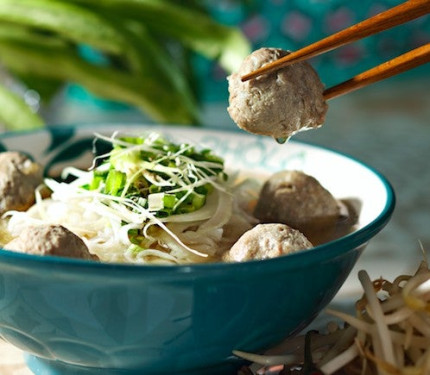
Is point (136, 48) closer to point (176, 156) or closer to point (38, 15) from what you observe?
point (38, 15)

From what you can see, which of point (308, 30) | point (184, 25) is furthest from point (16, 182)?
point (308, 30)

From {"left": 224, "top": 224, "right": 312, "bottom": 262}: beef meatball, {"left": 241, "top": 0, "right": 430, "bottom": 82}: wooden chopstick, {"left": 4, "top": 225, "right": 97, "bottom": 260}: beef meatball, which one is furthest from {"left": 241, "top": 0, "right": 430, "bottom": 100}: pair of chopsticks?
{"left": 4, "top": 225, "right": 97, "bottom": 260}: beef meatball

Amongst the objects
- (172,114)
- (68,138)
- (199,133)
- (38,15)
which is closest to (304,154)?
(199,133)

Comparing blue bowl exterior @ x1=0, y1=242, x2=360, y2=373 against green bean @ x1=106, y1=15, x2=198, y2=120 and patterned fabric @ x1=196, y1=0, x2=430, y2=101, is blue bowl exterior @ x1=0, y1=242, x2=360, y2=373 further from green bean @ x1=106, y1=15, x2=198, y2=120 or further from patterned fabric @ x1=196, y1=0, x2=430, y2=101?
patterned fabric @ x1=196, y1=0, x2=430, y2=101

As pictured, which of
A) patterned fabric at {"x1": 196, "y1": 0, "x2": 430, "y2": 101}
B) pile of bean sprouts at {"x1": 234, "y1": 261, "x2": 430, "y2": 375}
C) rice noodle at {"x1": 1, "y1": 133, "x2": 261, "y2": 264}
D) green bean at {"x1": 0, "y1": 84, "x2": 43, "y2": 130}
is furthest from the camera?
patterned fabric at {"x1": 196, "y1": 0, "x2": 430, "y2": 101}

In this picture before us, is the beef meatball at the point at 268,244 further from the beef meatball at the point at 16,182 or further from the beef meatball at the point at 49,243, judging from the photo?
the beef meatball at the point at 16,182
